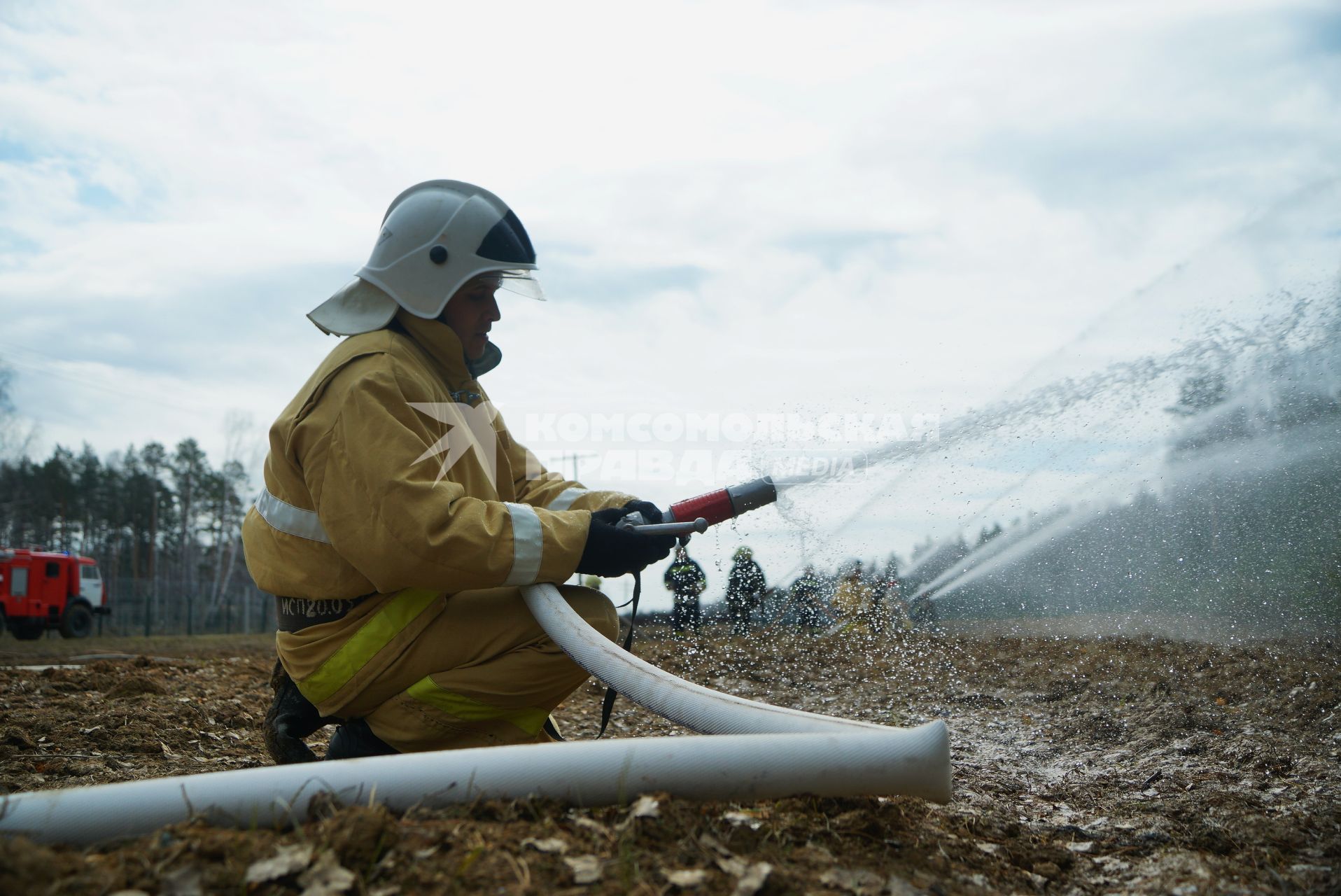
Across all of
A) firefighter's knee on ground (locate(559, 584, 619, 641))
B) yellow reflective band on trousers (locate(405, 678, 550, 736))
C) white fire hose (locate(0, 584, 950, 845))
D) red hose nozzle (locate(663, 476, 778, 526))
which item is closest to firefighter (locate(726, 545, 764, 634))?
red hose nozzle (locate(663, 476, 778, 526))

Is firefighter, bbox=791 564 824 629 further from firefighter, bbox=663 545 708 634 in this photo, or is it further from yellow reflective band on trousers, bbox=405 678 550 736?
yellow reflective band on trousers, bbox=405 678 550 736

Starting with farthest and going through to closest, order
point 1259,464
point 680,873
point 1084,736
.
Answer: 1. point 1259,464
2. point 1084,736
3. point 680,873

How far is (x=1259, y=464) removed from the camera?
7973mm

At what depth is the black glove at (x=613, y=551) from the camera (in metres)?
3.37

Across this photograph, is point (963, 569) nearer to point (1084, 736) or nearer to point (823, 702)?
point (823, 702)

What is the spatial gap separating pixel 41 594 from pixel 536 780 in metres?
27.4

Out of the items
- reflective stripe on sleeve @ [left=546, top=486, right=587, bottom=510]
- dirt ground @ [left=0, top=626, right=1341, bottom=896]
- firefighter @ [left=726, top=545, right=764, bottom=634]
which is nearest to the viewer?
dirt ground @ [left=0, top=626, right=1341, bottom=896]

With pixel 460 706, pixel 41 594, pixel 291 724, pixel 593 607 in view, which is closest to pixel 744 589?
pixel 593 607

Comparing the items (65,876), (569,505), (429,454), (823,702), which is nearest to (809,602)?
(823,702)

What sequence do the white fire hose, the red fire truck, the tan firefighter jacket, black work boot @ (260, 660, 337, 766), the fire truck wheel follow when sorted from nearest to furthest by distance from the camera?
the white fire hose
the tan firefighter jacket
black work boot @ (260, 660, 337, 766)
the red fire truck
the fire truck wheel

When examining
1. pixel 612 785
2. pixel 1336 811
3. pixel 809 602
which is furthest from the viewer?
pixel 809 602

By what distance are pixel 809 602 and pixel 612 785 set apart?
9207mm

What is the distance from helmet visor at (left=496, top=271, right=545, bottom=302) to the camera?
4.03 meters

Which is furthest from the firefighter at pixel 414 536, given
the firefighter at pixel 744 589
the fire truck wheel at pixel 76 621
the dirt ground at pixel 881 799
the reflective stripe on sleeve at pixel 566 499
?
the fire truck wheel at pixel 76 621
